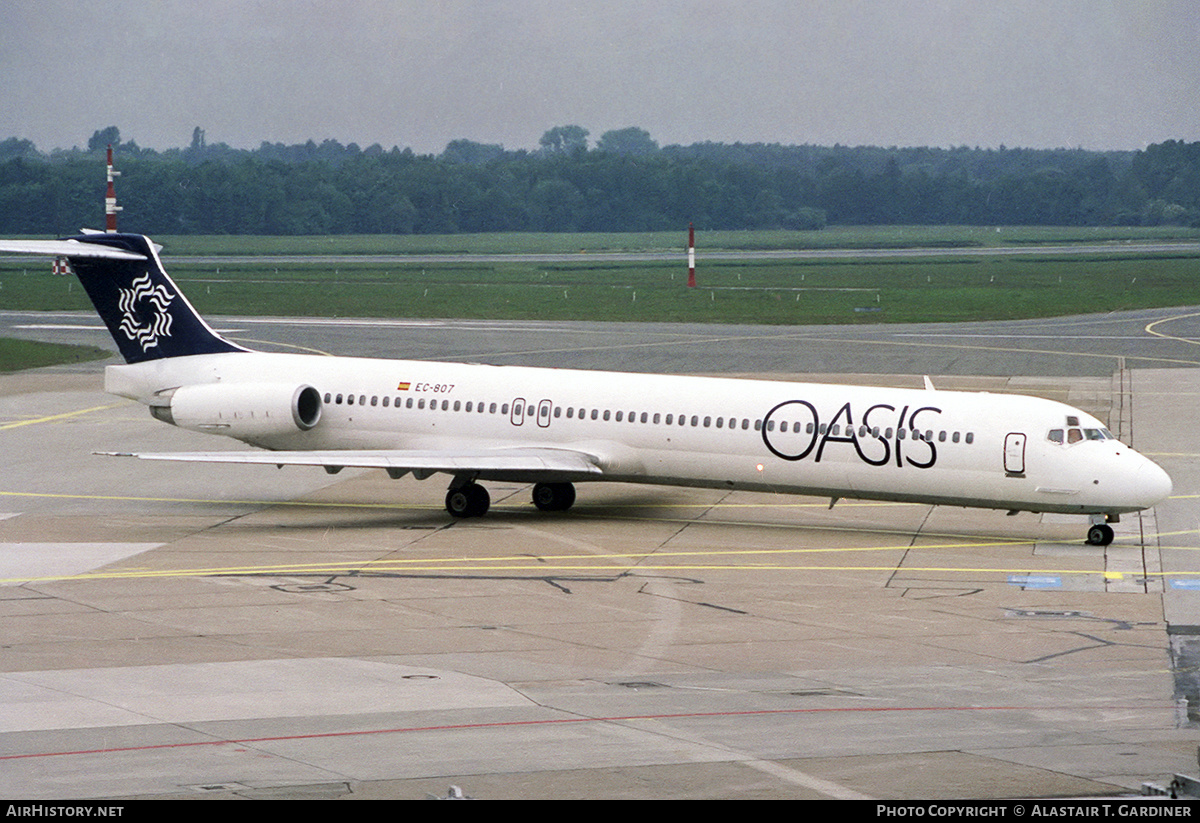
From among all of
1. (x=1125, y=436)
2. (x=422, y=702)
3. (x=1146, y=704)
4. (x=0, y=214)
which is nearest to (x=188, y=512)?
(x=422, y=702)

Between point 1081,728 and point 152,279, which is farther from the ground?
point 152,279

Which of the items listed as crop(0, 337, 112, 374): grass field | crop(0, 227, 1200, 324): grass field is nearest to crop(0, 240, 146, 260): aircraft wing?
crop(0, 337, 112, 374): grass field

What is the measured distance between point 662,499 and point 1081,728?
19.0 meters

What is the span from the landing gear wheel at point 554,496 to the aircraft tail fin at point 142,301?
8.93 m

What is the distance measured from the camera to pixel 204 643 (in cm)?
2348

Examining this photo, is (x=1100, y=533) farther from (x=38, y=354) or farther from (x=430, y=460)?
(x=38, y=354)

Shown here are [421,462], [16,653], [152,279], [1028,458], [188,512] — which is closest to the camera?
[16,653]

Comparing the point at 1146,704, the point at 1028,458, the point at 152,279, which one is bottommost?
the point at 1146,704

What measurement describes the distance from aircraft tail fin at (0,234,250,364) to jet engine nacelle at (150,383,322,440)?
198 centimetres

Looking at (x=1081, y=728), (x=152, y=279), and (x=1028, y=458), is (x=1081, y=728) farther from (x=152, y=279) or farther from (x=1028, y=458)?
(x=152, y=279)

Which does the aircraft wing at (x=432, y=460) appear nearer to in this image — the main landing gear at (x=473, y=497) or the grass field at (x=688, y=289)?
the main landing gear at (x=473, y=497)

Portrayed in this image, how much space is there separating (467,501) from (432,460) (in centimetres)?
143

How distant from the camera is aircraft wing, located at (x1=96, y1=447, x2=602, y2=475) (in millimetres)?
33250

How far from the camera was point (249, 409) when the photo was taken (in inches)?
1430
